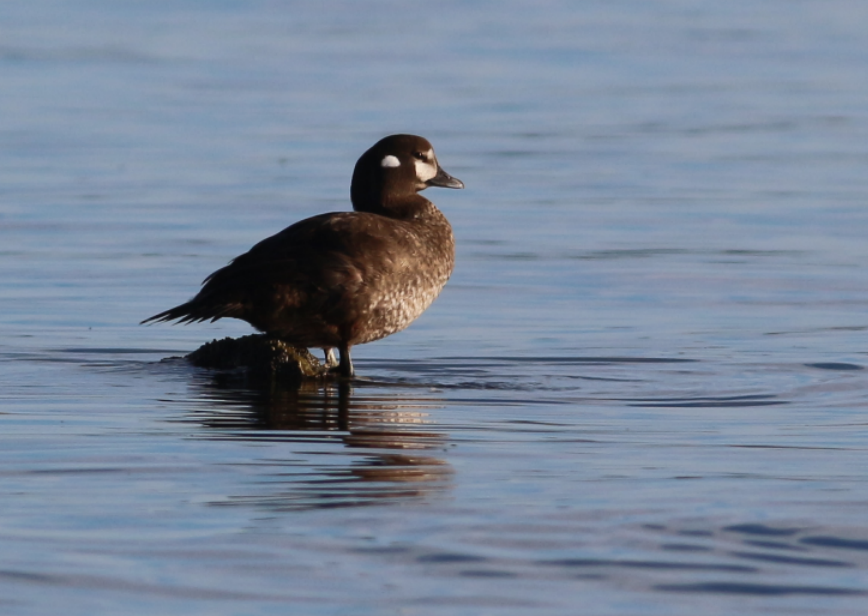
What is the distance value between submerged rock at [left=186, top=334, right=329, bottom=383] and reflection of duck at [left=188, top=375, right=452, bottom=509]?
0.17 m

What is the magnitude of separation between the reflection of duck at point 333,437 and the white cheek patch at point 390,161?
149 cm

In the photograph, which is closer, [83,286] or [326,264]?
[326,264]

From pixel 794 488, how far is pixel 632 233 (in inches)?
314

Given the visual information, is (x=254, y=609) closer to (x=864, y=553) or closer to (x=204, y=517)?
(x=204, y=517)

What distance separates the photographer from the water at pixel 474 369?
16.6 feet

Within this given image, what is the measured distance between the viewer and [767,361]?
9102mm

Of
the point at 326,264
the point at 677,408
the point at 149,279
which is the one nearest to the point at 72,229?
the point at 149,279

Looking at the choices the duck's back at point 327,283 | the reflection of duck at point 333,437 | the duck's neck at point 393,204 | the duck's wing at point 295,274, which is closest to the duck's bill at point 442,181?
the duck's neck at point 393,204

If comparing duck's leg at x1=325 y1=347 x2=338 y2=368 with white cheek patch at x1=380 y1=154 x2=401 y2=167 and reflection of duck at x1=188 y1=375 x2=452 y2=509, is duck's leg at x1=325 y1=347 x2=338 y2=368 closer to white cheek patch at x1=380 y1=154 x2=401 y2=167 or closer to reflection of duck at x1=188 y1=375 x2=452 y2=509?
reflection of duck at x1=188 y1=375 x2=452 y2=509

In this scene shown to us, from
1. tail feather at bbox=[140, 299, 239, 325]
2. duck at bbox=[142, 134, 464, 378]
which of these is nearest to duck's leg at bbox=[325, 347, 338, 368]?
duck at bbox=[142, 134, 464, 378]

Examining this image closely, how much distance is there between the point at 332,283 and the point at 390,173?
1.14 meters

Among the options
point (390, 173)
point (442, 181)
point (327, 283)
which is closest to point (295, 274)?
point (327, 283)

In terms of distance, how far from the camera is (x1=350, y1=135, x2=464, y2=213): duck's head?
9.48 m

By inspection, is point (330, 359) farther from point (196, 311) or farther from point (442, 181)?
point (442, 181)
